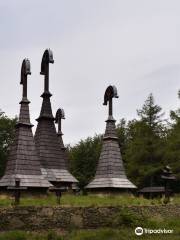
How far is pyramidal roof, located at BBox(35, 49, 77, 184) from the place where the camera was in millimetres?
30375

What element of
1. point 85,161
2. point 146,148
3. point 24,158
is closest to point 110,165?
point 24,158

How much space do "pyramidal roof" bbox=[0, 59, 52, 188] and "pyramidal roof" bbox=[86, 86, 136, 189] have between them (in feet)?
14.0

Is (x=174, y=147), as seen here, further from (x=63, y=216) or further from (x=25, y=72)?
(x=63, y=216)

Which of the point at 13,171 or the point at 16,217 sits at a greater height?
the point at 13,171

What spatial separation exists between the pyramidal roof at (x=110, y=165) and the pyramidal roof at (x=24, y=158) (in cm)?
426

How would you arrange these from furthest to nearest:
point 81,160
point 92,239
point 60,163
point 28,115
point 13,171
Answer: point 81,160 < point 60,163 < point 28,115 < point 13,171 < point 92,239

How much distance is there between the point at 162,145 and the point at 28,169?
19.9 m

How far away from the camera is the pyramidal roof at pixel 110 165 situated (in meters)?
29.9

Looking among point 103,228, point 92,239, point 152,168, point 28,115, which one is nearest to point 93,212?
point 103,228

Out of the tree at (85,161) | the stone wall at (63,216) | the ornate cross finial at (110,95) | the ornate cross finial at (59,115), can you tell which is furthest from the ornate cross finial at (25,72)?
the tree at (85,161)

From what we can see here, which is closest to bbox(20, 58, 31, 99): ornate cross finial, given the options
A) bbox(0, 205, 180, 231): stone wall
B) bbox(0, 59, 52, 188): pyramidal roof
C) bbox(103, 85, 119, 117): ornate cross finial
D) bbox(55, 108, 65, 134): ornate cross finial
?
bbox(0, 59, 52, 188): pyramidal roof

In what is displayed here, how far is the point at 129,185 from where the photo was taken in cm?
3016

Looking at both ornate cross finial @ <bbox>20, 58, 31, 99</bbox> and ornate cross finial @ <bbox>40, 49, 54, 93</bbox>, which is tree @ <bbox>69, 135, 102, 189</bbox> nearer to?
ornate cross finial @ <bbox>40, 49, 54, 93</bbox>

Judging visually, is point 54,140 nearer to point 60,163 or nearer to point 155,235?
point 60,163
